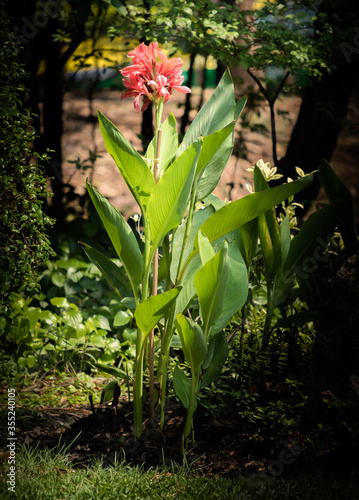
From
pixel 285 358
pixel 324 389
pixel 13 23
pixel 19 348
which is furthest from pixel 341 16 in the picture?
pixel 19 348

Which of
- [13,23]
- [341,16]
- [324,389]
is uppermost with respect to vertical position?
[341,16]

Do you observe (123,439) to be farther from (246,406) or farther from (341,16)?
(341,16)

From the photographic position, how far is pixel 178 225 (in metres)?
2.07

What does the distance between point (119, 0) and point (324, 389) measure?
2789mm

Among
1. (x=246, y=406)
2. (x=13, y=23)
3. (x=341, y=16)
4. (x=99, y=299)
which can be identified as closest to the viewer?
(x=246, y=406)

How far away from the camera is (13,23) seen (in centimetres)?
341

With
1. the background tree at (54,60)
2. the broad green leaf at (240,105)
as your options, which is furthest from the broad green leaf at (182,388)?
the background tree at (54,60)

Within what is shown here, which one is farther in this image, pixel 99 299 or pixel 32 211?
pixel 99 299

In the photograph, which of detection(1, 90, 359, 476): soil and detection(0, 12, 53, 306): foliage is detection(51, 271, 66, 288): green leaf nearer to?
detection(0, 12, 53, 306): foliage

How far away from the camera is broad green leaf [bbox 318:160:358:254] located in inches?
95.5

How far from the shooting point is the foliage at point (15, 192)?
240 centimetres

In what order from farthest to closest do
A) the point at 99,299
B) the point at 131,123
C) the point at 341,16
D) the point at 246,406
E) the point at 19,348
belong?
the point at 131,123, the point at 341,16, the point at 99,299, the point at 19,348, the point at 246,406

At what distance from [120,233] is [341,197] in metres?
1.19

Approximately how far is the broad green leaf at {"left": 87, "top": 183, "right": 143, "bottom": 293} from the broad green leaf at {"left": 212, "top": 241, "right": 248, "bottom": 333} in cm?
41
